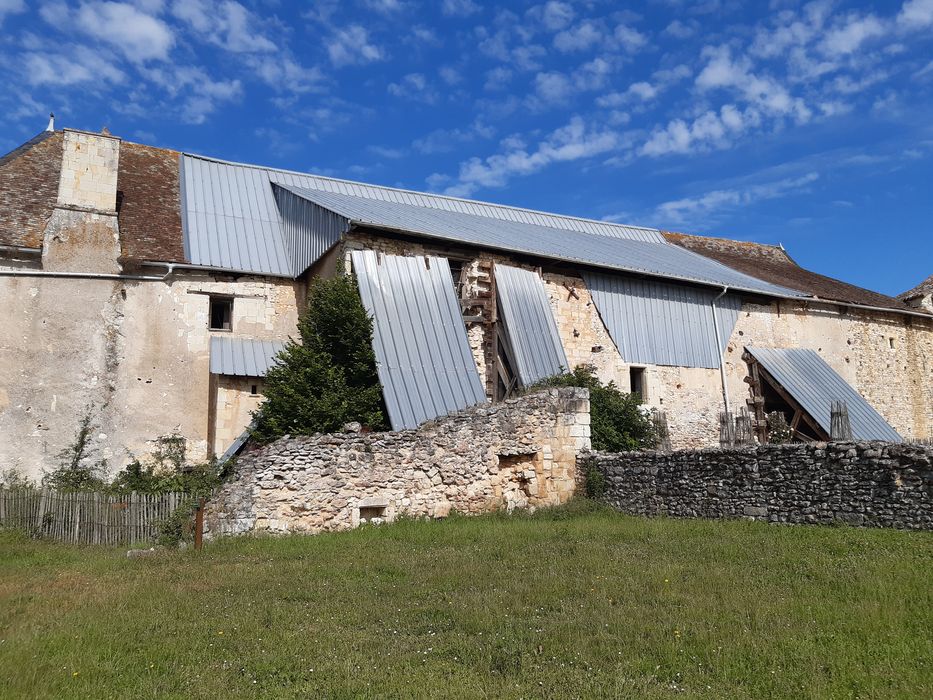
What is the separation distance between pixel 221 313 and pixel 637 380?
10.8m

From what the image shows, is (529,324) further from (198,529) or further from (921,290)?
(921,290)

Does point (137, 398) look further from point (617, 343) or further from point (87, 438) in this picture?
point (617, 343)

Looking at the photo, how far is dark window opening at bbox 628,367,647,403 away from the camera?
20.1 meters

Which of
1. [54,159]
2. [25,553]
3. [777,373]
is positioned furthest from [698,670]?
[54,159]

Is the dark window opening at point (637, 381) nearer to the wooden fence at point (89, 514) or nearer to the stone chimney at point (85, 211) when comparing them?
the wooden fence at point (89, 514)

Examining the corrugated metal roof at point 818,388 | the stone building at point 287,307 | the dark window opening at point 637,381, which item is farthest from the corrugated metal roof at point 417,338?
the corrugated metal roof at point 818,388

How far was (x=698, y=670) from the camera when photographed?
5.48 metres

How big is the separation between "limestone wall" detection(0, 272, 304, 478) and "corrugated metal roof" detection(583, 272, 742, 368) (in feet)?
30.4

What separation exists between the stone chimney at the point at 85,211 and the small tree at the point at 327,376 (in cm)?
497

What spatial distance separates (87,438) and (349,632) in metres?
11.4

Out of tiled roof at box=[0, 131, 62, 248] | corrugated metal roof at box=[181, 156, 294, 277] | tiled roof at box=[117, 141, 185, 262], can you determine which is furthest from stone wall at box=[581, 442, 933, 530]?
tiled roof at box=[0, 131, 62, 248]

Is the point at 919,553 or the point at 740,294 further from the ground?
the point at 740,294

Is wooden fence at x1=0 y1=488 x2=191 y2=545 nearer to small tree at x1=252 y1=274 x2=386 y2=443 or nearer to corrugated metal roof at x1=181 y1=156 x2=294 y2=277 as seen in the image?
small tree at x1=252 y1=274 x2=386 y2=443

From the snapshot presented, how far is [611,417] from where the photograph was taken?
1705 centimetres
